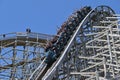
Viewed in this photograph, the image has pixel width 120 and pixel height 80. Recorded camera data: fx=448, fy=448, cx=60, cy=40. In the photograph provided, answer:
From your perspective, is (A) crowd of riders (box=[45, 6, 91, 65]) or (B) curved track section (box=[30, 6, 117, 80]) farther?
(A) crowd of riders (box=[45, 6, 91, 65])

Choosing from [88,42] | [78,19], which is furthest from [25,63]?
[88,42]

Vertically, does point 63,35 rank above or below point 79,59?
above

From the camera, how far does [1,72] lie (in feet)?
76.3

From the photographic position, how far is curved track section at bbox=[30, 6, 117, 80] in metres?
16.6

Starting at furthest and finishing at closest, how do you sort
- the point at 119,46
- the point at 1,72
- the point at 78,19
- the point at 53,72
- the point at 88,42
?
1. the point at 1,72
2. the point at 78,19
3. the point at 88,42
4. the point at 119,46
5. the point at 53,72

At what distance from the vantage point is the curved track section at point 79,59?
16645mm

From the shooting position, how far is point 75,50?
62.0ft

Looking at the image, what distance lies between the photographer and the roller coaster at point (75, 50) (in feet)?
54.9

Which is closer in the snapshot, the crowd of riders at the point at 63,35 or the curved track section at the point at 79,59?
the curved track section at the point at 79,59

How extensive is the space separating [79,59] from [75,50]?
0.42 meters

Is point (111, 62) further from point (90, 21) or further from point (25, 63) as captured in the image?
point (25, 63)

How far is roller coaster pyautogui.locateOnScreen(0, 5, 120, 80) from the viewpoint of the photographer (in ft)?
54.9

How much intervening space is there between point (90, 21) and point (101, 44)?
2.06 meters

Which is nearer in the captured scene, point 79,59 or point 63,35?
point 79,59
